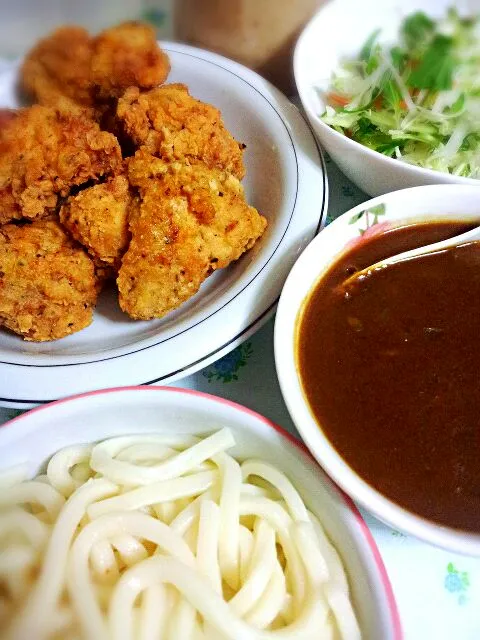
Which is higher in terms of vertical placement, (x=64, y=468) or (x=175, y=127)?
(x=175, y=127)

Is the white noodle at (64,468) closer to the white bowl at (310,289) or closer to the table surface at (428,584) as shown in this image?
the table surface at (428,584)

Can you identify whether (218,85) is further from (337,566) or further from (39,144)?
(337,566)

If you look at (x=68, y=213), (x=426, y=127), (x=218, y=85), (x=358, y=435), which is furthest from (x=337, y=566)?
(x=218, y=85)

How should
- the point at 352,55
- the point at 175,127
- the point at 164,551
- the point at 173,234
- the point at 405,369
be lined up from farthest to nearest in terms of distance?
the point at 352,55 < the point at 175,127 < the point at 173,234 < the point at 405,369 < the point at 164,551

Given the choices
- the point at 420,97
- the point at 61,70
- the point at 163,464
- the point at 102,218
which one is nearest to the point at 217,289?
the point at 102,218

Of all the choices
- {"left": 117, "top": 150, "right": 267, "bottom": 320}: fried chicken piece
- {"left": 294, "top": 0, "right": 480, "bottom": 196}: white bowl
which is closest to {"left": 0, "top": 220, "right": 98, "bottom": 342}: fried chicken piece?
{"left": 117, "top": 150, "right": 267, "bottom": 320}: fried chicken piece

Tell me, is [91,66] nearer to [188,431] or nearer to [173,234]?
[173,234]

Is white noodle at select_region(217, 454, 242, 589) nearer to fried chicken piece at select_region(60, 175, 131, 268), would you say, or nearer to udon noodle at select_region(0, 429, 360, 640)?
udon noodle at select_region(0, 429, 360, 640)
